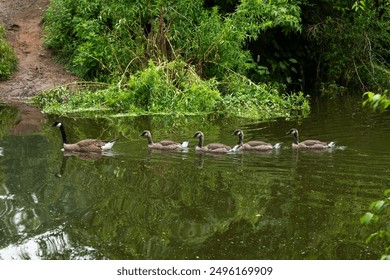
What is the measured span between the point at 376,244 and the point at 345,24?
62.8 ft

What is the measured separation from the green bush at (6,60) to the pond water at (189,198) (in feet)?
26.8

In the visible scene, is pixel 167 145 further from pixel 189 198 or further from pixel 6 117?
pixel 6 117

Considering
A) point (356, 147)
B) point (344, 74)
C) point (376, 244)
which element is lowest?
point (344, 74)

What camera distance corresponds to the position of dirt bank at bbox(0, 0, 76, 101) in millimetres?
23938

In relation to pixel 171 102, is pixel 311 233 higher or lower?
higher

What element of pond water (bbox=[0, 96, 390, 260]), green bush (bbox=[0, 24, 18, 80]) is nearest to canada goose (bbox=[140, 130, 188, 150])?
pond water (bbox=[0, 96, 390, 260])

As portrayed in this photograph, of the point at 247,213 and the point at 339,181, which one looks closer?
the point at 247,213

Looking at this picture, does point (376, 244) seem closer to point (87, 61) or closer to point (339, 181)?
point (339, 181)

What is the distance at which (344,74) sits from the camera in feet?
92.2

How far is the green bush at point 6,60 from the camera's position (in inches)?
961

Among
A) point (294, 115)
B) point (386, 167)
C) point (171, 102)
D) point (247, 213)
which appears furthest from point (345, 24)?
point (247, 213)

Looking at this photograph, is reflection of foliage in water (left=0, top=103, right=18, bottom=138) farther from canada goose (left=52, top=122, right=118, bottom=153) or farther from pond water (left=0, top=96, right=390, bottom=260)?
canada goose (left=52, top=122, right=118, bottom=153)

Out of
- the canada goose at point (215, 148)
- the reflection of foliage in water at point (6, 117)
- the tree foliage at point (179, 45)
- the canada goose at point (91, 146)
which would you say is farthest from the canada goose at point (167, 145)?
the tree foliage at point (179, 45)

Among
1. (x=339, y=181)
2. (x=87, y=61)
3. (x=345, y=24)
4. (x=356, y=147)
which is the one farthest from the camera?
(x=345, y=24)
